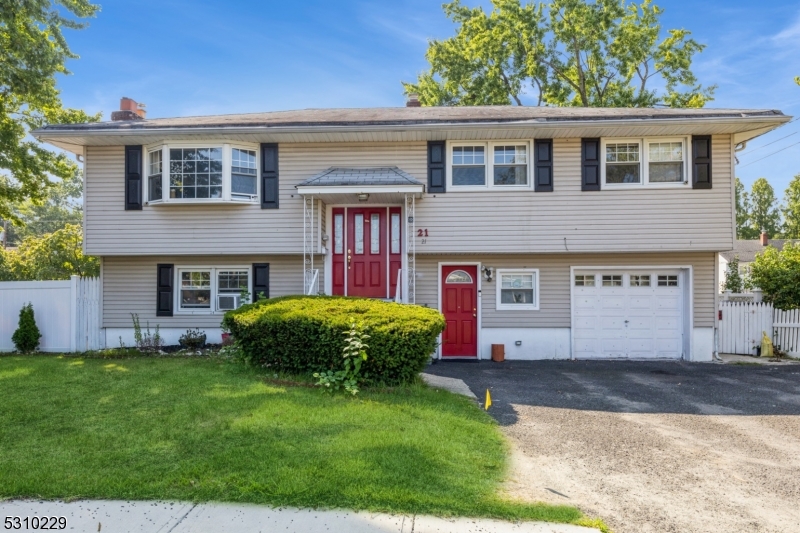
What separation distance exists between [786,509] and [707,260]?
870cm

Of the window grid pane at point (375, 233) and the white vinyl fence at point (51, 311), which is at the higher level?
the window grid pane at point (375, 233)

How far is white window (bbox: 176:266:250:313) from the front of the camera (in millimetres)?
11523

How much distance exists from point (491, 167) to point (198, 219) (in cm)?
701

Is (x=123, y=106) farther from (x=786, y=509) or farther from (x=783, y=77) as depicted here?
(x=783, y=77)

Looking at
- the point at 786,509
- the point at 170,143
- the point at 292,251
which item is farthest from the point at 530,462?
the point at 170,143

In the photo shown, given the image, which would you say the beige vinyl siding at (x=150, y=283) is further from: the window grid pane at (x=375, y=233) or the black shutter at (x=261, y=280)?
the window grid pane at (x=375, y=233)

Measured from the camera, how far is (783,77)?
52.1ft

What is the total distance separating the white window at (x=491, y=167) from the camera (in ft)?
36.0

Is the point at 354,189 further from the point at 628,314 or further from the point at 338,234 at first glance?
the point at 628,314

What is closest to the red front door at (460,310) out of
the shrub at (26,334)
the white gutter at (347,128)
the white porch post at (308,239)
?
the white porch post at (308,239)

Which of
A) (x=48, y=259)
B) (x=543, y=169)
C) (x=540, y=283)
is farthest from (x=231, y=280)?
(x=48, y=259)

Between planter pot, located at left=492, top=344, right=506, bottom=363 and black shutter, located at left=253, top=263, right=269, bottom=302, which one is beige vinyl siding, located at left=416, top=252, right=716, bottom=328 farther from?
black shutter, located at left=253, top=263, right=269, bottom=302

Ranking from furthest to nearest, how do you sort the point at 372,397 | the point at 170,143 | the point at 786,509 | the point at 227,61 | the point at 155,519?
the point at 227,61 < the point at 170,143 < the point at 372,397 < the point at 786,509 < the point at 155,519

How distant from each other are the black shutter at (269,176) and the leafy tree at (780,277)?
496 inches
